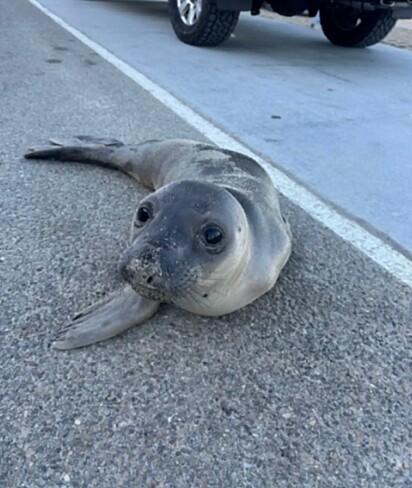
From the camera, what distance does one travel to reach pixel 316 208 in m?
2.55

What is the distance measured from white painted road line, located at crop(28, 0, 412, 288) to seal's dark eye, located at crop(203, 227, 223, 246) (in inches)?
35.2

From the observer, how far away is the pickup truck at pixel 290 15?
546cm

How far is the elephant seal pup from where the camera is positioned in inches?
56.6

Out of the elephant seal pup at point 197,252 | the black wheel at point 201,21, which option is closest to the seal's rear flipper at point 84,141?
the elephant seal pup at point 197,252

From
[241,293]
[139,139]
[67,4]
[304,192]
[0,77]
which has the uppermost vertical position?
[241,293]

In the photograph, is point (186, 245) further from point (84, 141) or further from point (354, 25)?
point (354, 25)

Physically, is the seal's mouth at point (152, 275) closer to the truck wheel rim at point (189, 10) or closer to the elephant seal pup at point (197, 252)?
the elephant seal pup at point (197, 252)

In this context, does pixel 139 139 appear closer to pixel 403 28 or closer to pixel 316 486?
pixel 316 486

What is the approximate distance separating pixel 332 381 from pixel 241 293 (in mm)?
347

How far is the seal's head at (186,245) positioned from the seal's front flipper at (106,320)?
0.55 feet

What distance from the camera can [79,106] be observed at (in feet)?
12.6

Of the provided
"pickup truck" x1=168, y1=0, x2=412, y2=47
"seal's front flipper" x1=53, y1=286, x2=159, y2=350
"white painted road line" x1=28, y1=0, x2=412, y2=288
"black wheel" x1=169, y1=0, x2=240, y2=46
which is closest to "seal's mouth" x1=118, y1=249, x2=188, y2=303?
"seal's front flipper" x1=53, y1=286, x2=159, y2=350

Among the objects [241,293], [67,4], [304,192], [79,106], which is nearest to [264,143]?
[304,192]

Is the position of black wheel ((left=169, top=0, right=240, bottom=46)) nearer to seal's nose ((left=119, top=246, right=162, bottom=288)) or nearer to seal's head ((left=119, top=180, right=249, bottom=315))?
seal's head ((left=119, top=180, right=249, bottom=315))
